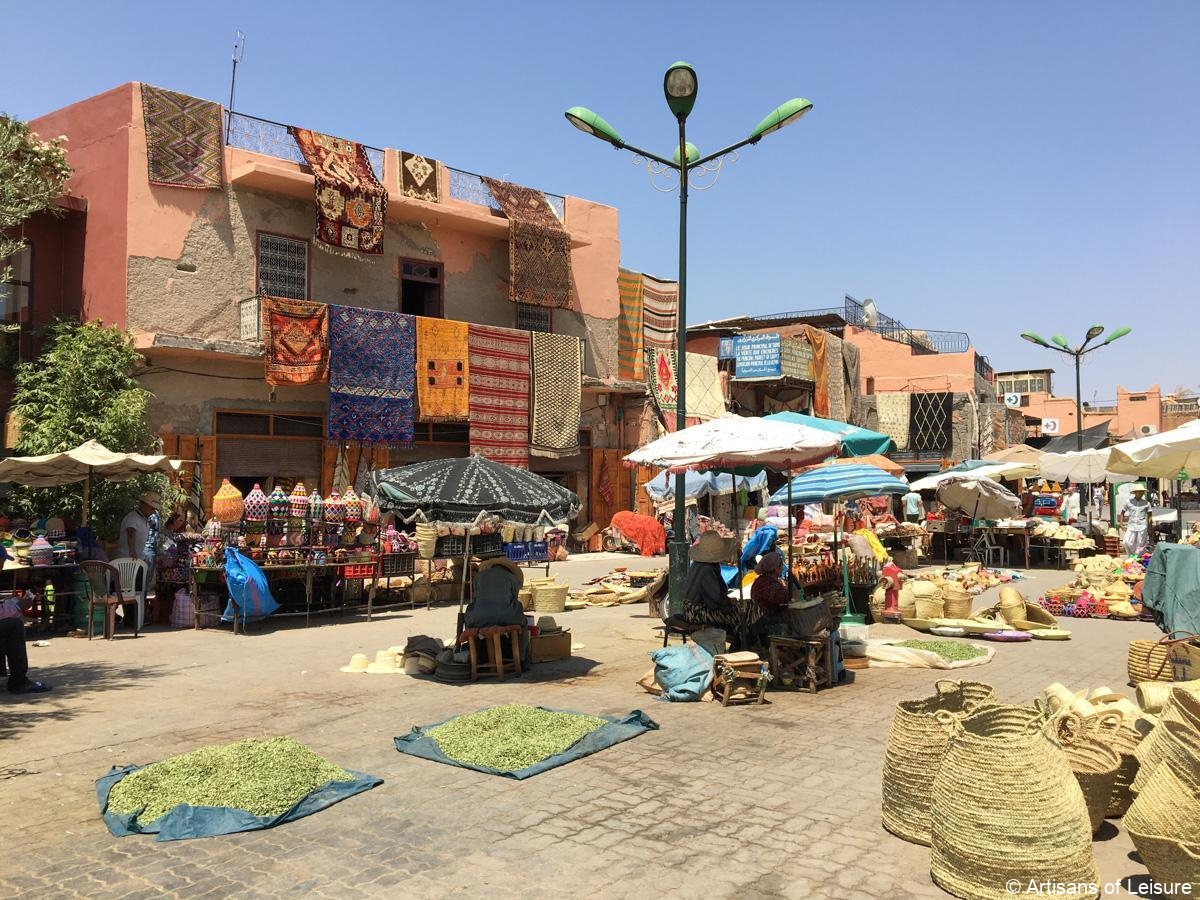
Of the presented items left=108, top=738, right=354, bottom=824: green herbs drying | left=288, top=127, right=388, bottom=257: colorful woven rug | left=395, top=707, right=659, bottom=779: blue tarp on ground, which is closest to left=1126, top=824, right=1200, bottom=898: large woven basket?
left=395, top=707, right=659, bottom=779: blue tarp on ground

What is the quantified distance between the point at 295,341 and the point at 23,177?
708 centimetres

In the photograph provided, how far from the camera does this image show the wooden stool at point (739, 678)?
783 cm

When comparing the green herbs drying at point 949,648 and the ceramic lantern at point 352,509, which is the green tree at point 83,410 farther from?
the green herbs drying at point 949,648

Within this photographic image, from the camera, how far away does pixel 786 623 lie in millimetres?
8773

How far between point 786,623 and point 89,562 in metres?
8.19

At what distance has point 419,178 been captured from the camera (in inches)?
810

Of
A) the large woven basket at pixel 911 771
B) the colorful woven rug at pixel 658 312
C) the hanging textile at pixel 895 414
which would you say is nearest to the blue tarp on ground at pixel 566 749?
the large woven basket at pixel 911 771

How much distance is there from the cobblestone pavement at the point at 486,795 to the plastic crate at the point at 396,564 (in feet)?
14.9

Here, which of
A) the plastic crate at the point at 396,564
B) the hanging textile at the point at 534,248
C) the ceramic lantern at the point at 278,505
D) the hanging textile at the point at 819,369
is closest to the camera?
the ceramic lantern at the point at 278,505

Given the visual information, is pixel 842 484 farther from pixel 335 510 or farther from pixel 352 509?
pixel 335 510

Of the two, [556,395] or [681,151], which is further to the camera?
[556,395]

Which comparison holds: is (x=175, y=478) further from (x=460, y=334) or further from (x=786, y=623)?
(x=786, y=623)

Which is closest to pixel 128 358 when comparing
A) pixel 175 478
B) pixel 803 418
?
pixel 175 478

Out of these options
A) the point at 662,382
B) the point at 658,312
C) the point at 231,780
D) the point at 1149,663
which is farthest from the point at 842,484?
the point at 658,312
